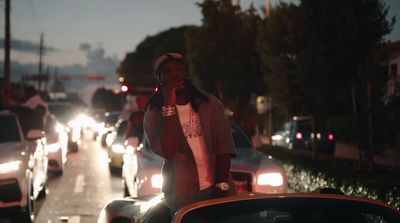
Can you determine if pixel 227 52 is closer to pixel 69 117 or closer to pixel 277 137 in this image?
pixel 277 137

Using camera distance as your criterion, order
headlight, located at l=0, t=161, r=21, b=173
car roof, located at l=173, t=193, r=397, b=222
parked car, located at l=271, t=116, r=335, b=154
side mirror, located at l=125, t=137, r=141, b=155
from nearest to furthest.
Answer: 1. car roof, located at l=173, t=193, r=397, b=222
2. headlight, located at l=0, t=161, r=21, b=173
3. side mirror, located at l=125, t=137, r=141, b=155
4. parked car, located at l=271, t=116, r=335, b=154

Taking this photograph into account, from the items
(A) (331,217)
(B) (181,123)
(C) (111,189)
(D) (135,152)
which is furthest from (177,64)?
(C) (111,189)

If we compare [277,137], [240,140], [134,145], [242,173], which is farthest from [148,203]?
[277,137]

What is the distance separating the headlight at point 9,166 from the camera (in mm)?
11375

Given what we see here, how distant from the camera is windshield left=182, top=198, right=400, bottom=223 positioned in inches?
188

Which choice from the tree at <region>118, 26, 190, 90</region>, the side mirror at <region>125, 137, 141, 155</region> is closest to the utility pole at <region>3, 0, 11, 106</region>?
the side mirror at <region>125, 137, 141, 155</region>

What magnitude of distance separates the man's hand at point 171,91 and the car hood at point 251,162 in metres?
4.93

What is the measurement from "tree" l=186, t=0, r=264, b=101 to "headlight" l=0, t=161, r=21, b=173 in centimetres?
3363

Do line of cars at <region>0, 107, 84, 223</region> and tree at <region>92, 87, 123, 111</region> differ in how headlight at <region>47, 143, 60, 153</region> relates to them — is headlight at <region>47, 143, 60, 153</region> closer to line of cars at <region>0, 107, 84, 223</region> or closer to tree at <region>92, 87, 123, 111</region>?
line of cars at <region>0, 107, 84, 223</region>

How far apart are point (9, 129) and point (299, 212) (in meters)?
9.01

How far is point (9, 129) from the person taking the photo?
1316 centimetres

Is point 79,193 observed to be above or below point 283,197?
below

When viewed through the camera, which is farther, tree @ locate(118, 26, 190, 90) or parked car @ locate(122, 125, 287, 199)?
tree @ locate(118, 26, 190, 90)

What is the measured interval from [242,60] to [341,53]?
19.8 m
